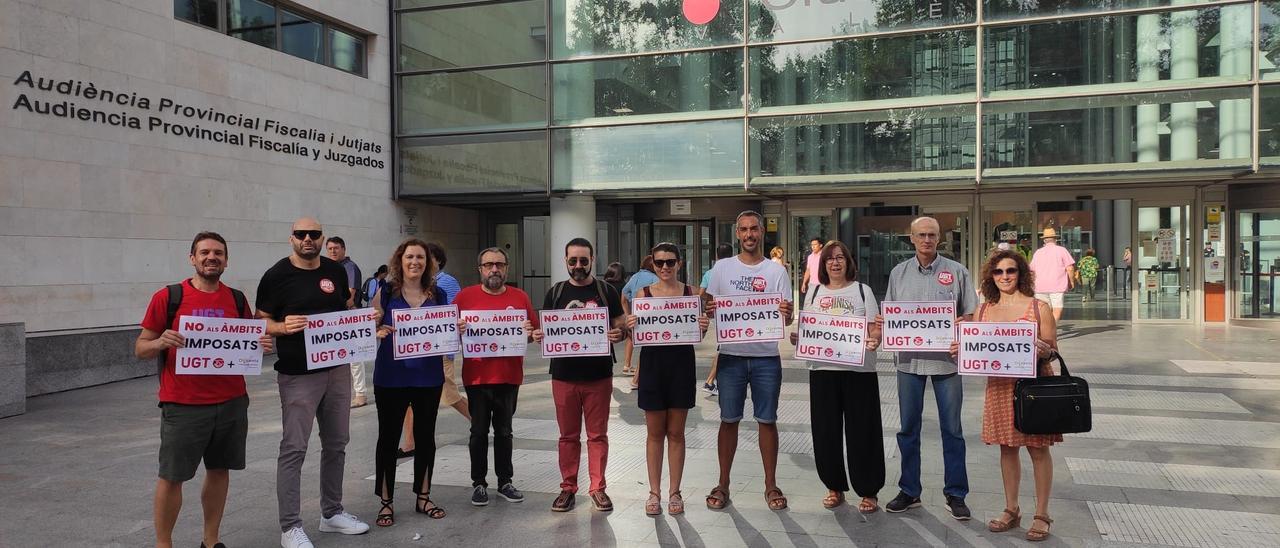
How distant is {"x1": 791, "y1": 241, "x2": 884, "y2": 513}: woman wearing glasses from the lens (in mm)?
5414

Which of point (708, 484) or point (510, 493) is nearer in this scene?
point (510, 493)

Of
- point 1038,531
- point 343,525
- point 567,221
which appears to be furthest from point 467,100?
point 1038,531

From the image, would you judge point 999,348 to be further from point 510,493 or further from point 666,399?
point 510,493

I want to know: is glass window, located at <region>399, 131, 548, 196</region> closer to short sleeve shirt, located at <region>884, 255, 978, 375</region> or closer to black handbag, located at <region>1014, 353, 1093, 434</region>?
short sleeve shirt, located at <region>884, 255, 978, 375</region>

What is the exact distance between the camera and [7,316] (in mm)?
10883

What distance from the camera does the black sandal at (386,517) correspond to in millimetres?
5258

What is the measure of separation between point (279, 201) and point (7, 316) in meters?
5.15

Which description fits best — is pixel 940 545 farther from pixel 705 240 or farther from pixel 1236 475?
pixel 705 240

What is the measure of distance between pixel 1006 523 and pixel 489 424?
334 cm

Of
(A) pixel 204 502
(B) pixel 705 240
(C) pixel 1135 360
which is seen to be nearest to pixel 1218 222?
(C) pixel 1135 360

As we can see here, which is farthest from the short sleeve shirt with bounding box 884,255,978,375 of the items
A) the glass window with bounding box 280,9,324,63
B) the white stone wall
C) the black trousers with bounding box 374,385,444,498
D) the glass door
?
the glass door

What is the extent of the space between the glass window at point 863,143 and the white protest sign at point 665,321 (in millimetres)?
12174

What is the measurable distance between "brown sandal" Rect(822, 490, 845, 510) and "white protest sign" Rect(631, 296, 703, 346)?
136 centimetres

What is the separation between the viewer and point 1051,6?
52.7 ft
